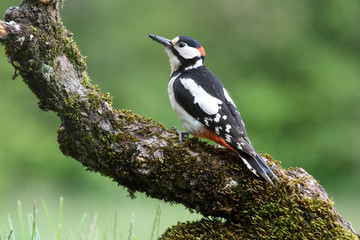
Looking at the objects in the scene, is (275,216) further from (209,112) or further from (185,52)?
(185,52)

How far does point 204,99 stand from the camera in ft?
10.9

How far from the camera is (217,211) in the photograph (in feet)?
9.66

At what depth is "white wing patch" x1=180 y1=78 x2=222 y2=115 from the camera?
3256 mm

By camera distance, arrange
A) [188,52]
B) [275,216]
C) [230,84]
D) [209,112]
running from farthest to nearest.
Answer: [230,84]
[188,52]
[209,112]
[275,216]

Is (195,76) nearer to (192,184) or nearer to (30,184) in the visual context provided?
(192,184)

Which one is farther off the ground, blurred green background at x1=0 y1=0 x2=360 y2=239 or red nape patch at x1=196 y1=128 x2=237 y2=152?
blurred green background at x1=0 y1=0 x2=360 y2=239

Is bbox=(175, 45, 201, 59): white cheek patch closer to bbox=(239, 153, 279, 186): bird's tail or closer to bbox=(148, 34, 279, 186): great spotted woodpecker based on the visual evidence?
bbox=(148, 34, 279, 186): great spotted woodpecker

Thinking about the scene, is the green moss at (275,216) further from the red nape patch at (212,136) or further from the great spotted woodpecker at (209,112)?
the red nape patch at (212,136)

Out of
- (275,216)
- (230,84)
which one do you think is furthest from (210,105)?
(230,84)

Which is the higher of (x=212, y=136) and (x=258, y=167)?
(x=212, y=136)

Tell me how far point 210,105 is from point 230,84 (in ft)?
22.0

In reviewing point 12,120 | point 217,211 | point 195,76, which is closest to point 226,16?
point 12,120

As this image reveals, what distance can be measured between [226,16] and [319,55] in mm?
2300

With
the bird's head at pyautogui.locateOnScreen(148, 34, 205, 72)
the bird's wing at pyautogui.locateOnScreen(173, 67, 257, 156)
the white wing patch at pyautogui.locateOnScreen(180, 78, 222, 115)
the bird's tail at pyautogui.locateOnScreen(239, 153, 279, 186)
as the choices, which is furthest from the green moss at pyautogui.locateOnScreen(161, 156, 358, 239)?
the bird's head at pyautogui.locateOnScreen(148, 34, 205, 72)
